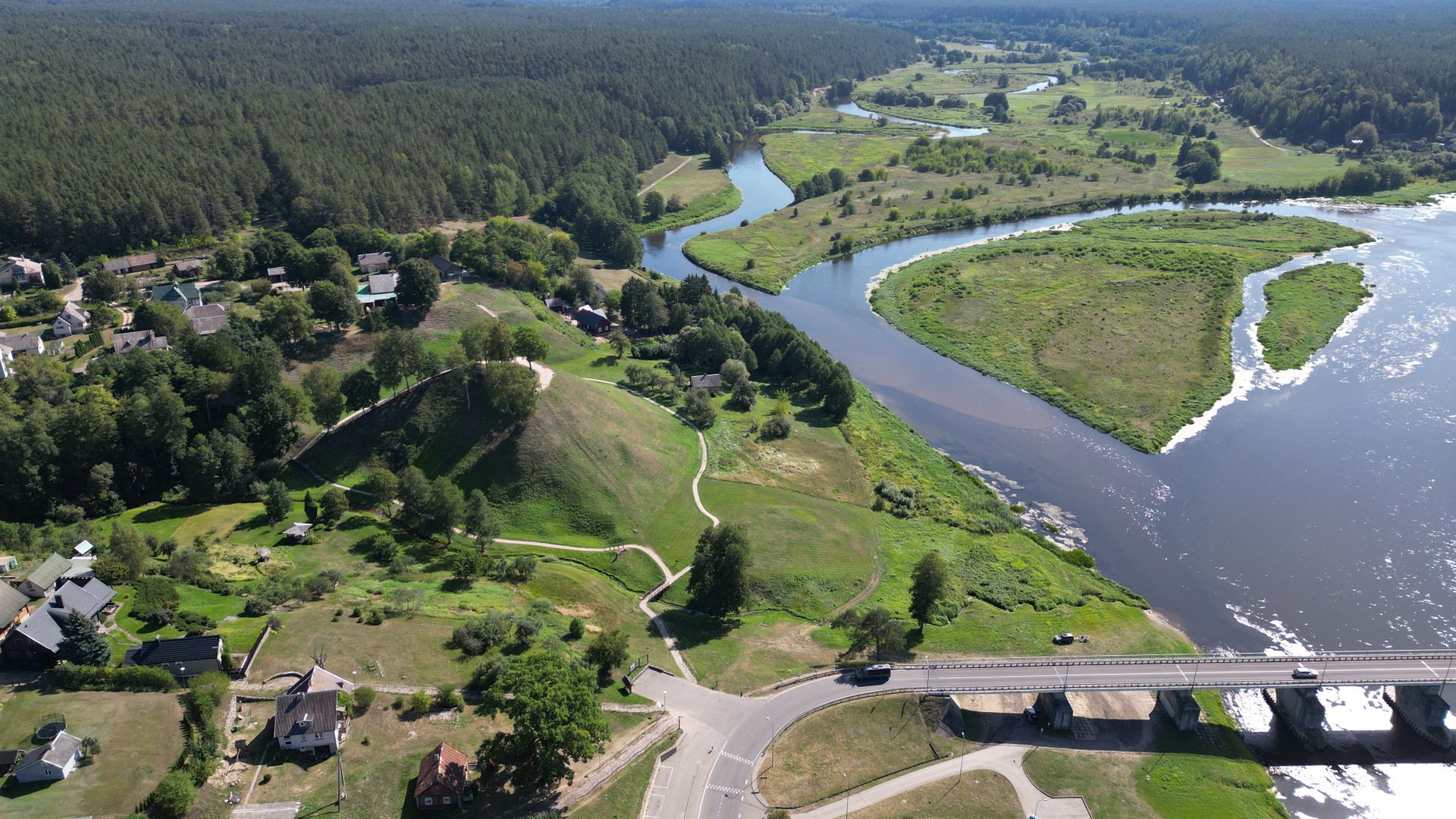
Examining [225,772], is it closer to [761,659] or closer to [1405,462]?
[761,659]

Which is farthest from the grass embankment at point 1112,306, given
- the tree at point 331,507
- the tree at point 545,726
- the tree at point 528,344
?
the tree at point 331,507

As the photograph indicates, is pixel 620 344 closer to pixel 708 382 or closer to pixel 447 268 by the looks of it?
pixel 708 382

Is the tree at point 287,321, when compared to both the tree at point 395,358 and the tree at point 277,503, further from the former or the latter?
the tree at point 277,503

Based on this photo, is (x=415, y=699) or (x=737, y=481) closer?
(x=415, y=699)

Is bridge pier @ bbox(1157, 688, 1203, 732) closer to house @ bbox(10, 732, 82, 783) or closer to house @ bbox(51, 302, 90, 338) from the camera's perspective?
house @ bbox(10, 732, 82, 783)

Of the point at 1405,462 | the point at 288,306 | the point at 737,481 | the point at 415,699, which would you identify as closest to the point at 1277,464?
the point at 1405,462

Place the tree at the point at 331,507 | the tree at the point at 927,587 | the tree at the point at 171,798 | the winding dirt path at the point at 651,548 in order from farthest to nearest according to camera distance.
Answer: the tree at the point at 331,507 → the winding dirt path at the point at 651,548 → the tree at the point at 927,587 → the tree at the point at 171,798
